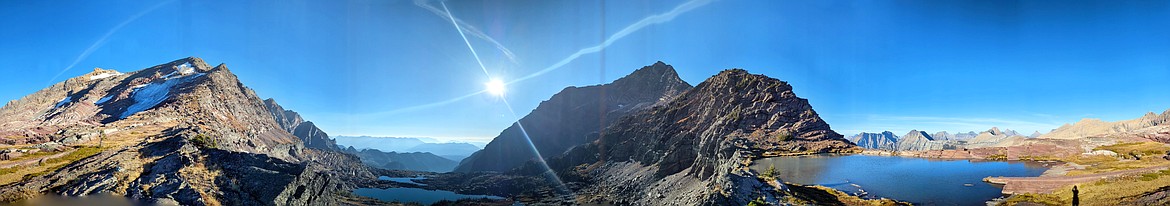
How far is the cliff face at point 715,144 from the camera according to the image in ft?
243

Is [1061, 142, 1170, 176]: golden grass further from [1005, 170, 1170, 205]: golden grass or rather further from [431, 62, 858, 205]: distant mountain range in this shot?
[431, 62, 858, 205]: distant mountain range

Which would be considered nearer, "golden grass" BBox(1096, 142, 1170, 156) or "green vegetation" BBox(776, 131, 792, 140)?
"golden grass" BBox(1096, 142, 1170, 156)

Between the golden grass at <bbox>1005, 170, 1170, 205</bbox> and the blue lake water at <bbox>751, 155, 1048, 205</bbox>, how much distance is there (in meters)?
5.43

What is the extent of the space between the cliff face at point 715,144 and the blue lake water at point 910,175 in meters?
10.6

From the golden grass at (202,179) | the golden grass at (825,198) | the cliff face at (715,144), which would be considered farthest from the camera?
the golden grass at (202,179)

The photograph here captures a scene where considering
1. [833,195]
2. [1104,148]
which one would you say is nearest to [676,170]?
[833,195]

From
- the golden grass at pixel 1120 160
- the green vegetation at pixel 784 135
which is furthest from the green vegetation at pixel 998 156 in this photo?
the green vegetation at pixel 784 135

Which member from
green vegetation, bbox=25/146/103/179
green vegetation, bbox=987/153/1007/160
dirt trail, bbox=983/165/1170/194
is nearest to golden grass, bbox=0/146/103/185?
green vegetation, bbox=25/146/103/179

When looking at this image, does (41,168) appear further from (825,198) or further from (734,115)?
(734,115)

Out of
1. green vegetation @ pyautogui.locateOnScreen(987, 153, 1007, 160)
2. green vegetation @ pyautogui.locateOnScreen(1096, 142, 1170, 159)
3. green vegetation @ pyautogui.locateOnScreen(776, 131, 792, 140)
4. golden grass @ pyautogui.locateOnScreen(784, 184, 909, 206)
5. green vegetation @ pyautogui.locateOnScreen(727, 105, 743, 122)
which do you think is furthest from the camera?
green vegetation @ pyautogui.locateOnScreen(727, 105, 743, 122)

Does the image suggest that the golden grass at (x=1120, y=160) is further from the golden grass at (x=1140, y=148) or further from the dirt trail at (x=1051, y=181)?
the dirt trail at (x=1051, y=181)

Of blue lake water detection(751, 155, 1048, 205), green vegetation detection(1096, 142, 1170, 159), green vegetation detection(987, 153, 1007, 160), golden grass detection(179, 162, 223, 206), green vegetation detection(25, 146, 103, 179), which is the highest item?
green vegetation detection(1096, 142, 1170, 159)

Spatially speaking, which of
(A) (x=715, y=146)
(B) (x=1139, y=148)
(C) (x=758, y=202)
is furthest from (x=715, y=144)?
(B) (x=1139, y=148)

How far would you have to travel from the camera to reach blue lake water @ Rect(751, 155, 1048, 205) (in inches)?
2034
